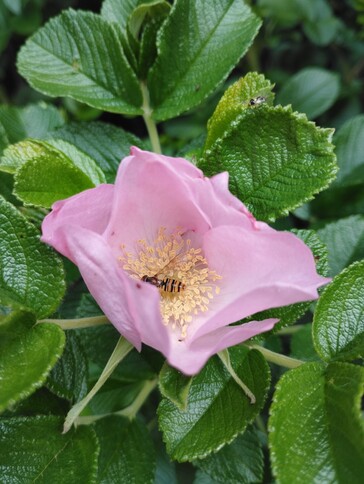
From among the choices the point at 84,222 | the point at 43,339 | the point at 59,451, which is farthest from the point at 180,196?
the point at 59,451

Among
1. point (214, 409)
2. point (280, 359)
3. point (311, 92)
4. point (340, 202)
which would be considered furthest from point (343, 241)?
point (311, 92)

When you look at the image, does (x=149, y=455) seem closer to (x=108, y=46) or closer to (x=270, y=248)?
(x=270, y=248)

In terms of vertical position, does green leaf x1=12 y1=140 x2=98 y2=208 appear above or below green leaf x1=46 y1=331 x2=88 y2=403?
above

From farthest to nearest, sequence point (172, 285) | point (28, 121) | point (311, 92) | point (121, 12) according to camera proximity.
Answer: point (311, 92), point (28, 121), point (121, 12), point (172, 285)

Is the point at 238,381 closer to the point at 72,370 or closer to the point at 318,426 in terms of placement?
the point at 318,426

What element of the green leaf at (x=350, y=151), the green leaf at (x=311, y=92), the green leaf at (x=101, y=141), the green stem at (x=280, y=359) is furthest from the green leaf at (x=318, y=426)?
the green leaf at (x=311, y=92)

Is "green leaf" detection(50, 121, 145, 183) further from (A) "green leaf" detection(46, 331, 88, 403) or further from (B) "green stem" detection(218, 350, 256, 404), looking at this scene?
(B) "green stem" detection(218, 350, 256, 404)

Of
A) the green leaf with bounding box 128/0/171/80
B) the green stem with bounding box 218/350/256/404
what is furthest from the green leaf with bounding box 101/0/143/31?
the green stem with bounding box 218/350/256/404
